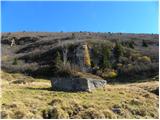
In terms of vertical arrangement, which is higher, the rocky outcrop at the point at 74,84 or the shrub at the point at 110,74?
the rocky outcrop at the point at 74,84

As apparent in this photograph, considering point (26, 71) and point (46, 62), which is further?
point (46, 62)

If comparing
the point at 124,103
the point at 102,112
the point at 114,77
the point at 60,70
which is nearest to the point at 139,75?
the point at 114,77

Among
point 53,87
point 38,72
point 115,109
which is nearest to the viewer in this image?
point 115,109

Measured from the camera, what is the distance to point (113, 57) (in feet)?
143

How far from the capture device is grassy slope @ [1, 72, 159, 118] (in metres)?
16.6

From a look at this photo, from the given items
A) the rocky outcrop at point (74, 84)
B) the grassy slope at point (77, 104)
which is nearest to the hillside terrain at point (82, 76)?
the grassy slope at point (77, 104)

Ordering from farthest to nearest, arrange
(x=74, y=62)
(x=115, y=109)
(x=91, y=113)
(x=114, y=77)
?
1. (x=74, y=62)
2. (x=114, y=77)
3. (x=115, y=109)
4. (x=91, y=113)

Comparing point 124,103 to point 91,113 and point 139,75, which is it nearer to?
point 91,113

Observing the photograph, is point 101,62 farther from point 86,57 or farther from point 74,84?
point 74,84

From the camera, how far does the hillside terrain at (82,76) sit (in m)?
17.5

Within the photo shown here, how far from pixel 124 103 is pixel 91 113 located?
9.49ft

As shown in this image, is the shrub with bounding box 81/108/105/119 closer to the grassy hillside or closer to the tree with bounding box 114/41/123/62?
the grassy hillside

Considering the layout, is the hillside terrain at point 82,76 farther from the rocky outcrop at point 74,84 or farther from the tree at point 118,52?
the rocky outcrop at point 74,84

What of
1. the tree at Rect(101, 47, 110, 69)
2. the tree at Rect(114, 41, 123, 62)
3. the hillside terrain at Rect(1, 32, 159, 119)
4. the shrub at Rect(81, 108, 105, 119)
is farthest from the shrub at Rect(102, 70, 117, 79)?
the shrub at Rect(81, 108, 105, 119)
